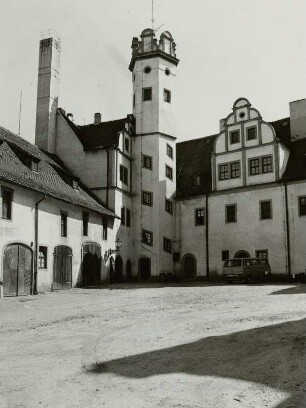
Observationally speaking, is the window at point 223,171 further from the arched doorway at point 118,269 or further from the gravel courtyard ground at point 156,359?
the gravel courtyard ground at point 156,359

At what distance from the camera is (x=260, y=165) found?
3616cm

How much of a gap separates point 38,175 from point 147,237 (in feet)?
41.0

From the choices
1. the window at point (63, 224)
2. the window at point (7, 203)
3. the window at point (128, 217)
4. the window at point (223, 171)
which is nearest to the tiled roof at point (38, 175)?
the window at point (7, 203)

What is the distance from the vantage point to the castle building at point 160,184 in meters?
33.2

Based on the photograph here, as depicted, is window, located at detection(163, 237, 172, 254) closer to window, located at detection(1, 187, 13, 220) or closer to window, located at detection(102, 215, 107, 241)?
window, located at detection(102, 215, 107, 241)

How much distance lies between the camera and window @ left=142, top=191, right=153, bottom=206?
127 ft

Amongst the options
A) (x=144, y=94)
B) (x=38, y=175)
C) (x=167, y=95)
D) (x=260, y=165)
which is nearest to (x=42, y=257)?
(x=38, y=175)

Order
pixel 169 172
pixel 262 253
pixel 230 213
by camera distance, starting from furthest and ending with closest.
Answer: pixel 169 172
pixel 230 213
pixel 262 253

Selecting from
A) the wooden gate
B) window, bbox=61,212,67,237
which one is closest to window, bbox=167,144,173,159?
window, bbox=61,212,67,237

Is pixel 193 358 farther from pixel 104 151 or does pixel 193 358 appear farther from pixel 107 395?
pixel 104 151

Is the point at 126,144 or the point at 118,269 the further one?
the point at 126,144

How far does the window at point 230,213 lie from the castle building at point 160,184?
80 mm

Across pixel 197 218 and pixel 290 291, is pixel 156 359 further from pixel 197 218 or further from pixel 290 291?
pixel 197 218

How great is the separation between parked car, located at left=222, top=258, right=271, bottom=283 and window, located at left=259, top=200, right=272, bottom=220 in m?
5.14
